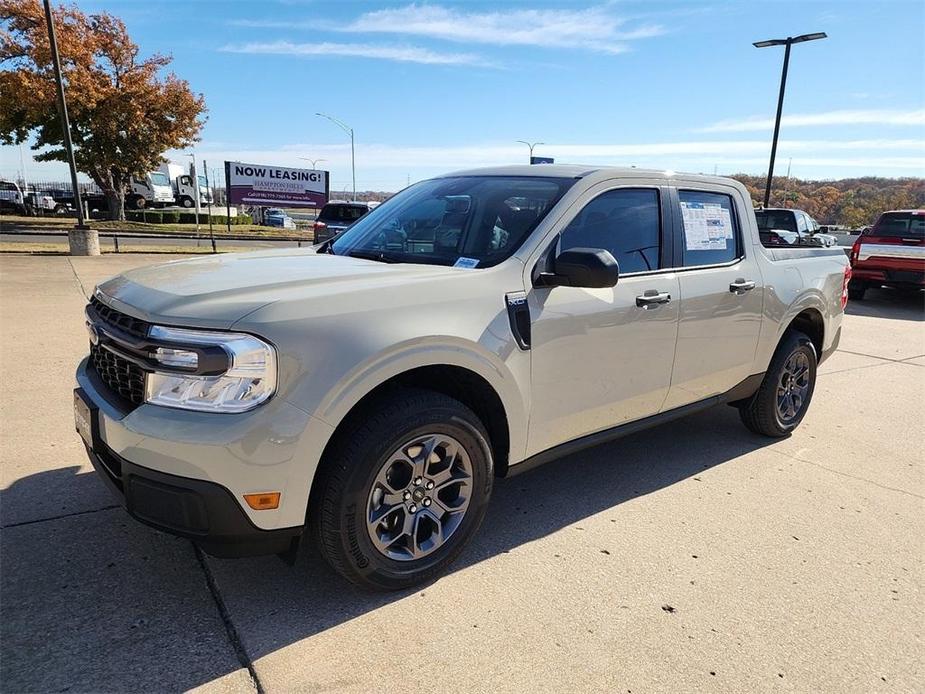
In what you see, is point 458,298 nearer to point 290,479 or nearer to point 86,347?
point 290,479

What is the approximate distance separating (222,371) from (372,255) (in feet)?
4.58

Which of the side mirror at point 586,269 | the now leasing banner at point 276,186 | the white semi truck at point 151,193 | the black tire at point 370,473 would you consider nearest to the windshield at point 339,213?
the now leasing banner at point 276,186

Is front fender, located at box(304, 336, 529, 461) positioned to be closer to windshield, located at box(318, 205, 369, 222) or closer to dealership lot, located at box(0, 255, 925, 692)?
dealership lot, located at box(0, 255, 925, 692)

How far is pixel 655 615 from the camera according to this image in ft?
8.71

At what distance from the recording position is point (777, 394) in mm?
4598

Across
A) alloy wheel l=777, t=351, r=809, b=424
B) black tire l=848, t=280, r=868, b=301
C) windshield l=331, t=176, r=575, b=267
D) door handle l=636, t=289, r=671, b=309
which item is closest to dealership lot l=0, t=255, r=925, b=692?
alloy wheel l=777, t=351, r=809, b=424

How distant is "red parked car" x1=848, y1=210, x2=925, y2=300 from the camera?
12.3 metres

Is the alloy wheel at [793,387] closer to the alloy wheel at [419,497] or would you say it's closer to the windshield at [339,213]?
the alloy wheel at [419,497]

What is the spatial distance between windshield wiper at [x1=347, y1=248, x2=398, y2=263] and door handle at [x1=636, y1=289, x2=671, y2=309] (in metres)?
1.28

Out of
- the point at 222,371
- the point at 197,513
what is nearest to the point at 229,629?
the point at 197,513

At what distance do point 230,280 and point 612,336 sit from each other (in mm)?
1812

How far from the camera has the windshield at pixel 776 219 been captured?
54.2ft

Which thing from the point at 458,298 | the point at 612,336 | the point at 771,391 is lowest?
the point at 771,391

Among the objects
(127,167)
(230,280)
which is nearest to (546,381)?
(230,280)
